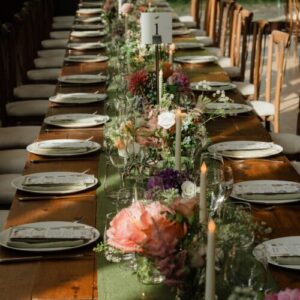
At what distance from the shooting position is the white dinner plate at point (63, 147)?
3.41 m

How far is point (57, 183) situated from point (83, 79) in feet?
7.07

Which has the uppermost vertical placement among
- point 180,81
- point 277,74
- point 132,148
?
point 180,81

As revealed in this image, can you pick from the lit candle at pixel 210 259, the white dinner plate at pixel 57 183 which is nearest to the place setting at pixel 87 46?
the white dinner plate at pixel 57 183

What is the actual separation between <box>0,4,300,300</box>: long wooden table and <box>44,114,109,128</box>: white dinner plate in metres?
0.04

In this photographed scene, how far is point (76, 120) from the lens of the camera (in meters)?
3.98

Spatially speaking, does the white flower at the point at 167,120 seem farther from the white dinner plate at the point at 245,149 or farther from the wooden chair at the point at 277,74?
the wooden chair at the point at 277,74

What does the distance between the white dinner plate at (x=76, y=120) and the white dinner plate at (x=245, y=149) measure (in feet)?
2.40

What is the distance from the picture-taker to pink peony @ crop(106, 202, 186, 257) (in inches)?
65.0

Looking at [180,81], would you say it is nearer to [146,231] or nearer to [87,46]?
[146,231]

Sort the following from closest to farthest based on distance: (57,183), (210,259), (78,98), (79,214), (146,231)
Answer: (210,259), (146,231), (79,214), (57,183), (78,98)

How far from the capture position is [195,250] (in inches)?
66.1

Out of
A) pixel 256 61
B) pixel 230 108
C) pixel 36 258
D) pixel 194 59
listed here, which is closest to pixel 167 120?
pixel 36 258

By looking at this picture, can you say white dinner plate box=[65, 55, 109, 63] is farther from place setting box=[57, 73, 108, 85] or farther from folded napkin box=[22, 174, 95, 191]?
folded napkin box=[22, 174, 95, 191]

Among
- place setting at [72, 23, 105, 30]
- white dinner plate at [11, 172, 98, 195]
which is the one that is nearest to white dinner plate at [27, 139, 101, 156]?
white dinner plate at [11, 172, 98, 195]
